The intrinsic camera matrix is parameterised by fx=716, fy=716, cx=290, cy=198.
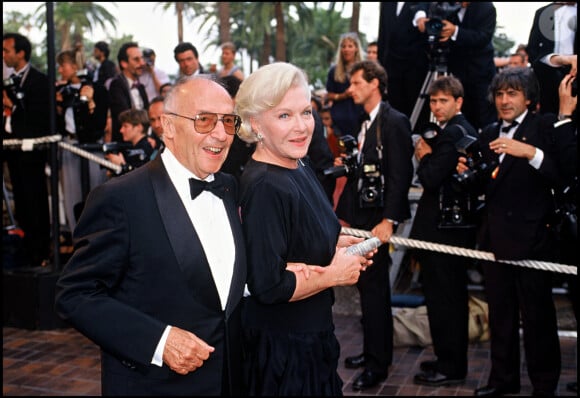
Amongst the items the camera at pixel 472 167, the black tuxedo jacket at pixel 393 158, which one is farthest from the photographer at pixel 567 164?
the black tuxedo jacket at pixel 393 158

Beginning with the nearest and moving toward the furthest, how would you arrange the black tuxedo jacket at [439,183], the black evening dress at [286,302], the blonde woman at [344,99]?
the black evening dress at [286,302] → the black tuxedo jacket at [439,183] → the blonde woman at [344,99]

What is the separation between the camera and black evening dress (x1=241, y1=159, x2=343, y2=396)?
2658 mm

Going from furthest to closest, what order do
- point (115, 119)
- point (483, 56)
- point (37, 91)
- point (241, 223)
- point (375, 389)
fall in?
point (115, 119), point (37, 91), point (483, 56), point (375, 389), point (241, 223)

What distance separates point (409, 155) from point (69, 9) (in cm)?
5025

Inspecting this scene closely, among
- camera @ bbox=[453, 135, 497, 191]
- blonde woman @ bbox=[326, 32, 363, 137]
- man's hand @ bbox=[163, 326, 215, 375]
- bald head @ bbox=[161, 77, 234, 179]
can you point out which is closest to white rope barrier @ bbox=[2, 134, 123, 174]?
blonde woman @ bbox=[326, 32, 363, 137]

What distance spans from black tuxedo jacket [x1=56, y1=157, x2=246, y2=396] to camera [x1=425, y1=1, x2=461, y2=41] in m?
4.06

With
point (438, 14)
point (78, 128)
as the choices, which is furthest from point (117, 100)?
point (438, 14)

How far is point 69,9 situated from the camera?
50.7 metres

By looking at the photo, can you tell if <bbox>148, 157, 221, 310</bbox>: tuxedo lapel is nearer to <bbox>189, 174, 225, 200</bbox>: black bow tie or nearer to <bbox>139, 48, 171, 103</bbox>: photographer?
<bbox>189, 174, 225, 200</bbox>: black bow tie

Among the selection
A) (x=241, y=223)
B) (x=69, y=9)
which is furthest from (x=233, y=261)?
(x=69, y=9)

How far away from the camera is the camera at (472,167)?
462 cm

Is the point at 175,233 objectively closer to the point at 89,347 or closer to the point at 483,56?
the point at 89,347

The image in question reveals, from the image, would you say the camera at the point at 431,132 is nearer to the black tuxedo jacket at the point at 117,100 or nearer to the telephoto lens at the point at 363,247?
the telephoto lens at the point at 363,247

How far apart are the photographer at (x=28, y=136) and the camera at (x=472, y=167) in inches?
168
